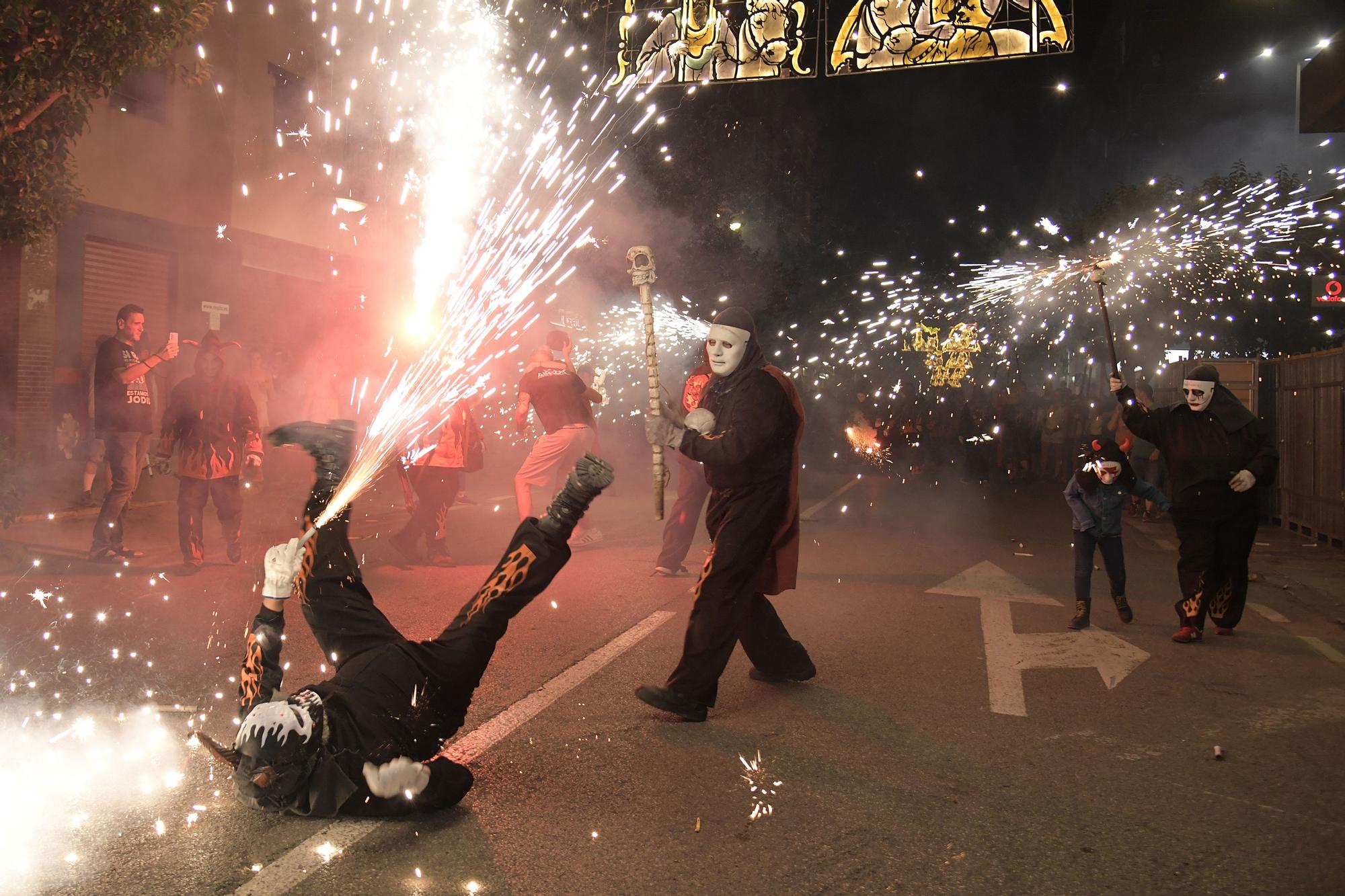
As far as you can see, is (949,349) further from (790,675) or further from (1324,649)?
(790,675)

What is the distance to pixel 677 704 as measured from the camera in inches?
181

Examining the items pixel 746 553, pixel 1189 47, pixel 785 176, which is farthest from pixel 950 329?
pixel 746 553

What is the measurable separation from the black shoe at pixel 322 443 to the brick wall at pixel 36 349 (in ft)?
32.7

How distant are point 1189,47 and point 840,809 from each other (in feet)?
147

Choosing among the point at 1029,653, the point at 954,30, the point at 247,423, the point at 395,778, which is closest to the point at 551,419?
the point at 247,423

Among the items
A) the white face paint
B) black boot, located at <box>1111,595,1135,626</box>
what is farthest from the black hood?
black boot, located at <box>1111,595,1135,626</box>

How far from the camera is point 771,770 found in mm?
4027

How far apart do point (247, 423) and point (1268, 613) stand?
7.77 metres

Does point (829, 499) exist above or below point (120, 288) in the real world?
below

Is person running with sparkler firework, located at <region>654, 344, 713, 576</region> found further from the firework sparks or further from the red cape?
the firework sparks

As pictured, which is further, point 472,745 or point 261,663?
point 472,745

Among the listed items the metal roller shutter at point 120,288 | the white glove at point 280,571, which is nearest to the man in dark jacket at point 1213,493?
the white glove at point 280,571

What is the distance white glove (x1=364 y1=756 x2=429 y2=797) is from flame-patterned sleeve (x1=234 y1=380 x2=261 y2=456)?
17.3 feet

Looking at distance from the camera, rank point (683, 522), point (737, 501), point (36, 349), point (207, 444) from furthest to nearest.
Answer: point (36, 349)
point (683, 522)
point (207, 444)
point (737, 501)
